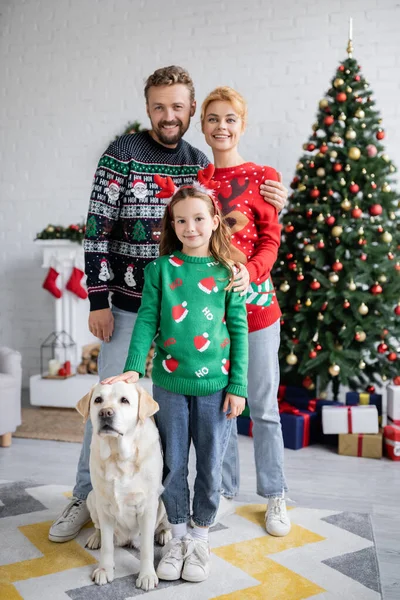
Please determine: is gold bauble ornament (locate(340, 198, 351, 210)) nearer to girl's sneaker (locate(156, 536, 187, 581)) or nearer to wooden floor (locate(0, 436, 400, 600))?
wooden floor (locate(0, 436, 400, 600))

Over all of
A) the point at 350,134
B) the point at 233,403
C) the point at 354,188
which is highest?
the point at 350,134

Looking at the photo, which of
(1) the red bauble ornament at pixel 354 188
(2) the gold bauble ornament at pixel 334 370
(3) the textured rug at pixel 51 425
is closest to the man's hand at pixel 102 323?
(3) the textured rug at pixel 51 425

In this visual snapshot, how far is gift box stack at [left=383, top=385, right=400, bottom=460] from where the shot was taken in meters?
3.21

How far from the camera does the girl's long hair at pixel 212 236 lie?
6.23ft

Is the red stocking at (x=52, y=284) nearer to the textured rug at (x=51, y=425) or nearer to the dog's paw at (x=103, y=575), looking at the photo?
the textured rug at (x=51, y=425)

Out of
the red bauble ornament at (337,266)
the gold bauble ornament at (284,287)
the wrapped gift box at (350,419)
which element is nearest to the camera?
the wrapped gift box at (350,419)

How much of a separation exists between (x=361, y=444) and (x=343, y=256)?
1.09 metres

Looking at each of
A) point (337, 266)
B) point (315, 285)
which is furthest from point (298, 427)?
point (337, 266)

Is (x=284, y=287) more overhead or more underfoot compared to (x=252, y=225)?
more underfoot

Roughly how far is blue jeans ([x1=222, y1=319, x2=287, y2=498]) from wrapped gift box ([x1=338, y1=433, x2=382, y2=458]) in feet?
3.61

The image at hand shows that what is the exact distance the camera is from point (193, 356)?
185 centimetres

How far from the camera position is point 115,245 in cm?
223

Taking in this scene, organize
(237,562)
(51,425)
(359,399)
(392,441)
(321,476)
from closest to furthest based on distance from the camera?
(237,562), (321,476), (392,441), (359,399), (51,425)

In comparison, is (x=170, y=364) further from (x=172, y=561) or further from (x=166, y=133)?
(x=166, y=133)
